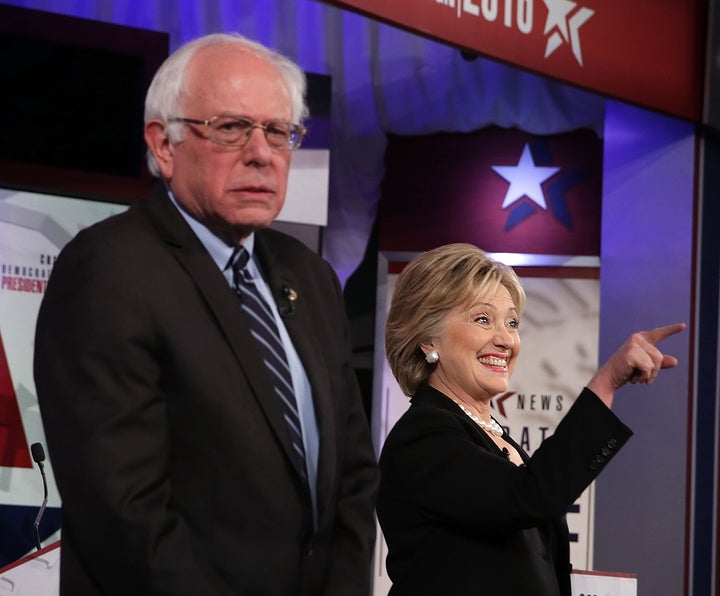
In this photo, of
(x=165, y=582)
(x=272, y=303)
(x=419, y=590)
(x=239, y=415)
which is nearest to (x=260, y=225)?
(x=272, y=303)

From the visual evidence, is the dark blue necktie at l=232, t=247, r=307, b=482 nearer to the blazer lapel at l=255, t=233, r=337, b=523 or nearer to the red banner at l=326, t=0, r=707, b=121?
the blazer lapel at l=255, t=233, r=337, b=523

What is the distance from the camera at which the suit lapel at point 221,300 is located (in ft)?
5.34

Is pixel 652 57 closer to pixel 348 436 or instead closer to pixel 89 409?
pixel 348 436

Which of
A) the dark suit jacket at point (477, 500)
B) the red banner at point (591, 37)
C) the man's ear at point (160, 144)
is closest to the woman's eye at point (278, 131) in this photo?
the man's ear at point (160, 144)

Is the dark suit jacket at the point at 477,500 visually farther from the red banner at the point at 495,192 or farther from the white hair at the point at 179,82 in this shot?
the red banner at the point at 495,192

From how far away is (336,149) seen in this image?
571 centimetres

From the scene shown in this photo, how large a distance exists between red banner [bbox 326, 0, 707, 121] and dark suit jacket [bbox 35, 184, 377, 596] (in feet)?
7.29

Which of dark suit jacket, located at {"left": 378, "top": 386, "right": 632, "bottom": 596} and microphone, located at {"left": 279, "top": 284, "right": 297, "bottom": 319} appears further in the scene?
dark suit jacket, located at {"left": 378, "top": 386, "right": 632, "bottom": 596}

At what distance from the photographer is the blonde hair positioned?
8.66 feet

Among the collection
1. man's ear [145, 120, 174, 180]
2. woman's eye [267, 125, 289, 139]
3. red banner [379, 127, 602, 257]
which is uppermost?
red banner [379, 127, 602, 257]

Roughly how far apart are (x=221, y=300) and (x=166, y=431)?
19 centimetres

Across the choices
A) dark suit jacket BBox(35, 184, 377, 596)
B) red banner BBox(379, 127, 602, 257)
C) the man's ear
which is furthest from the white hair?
red banner BBox(379, 127, 602, 257)

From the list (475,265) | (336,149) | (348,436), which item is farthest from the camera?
(336,149)

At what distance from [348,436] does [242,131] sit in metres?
0.47
